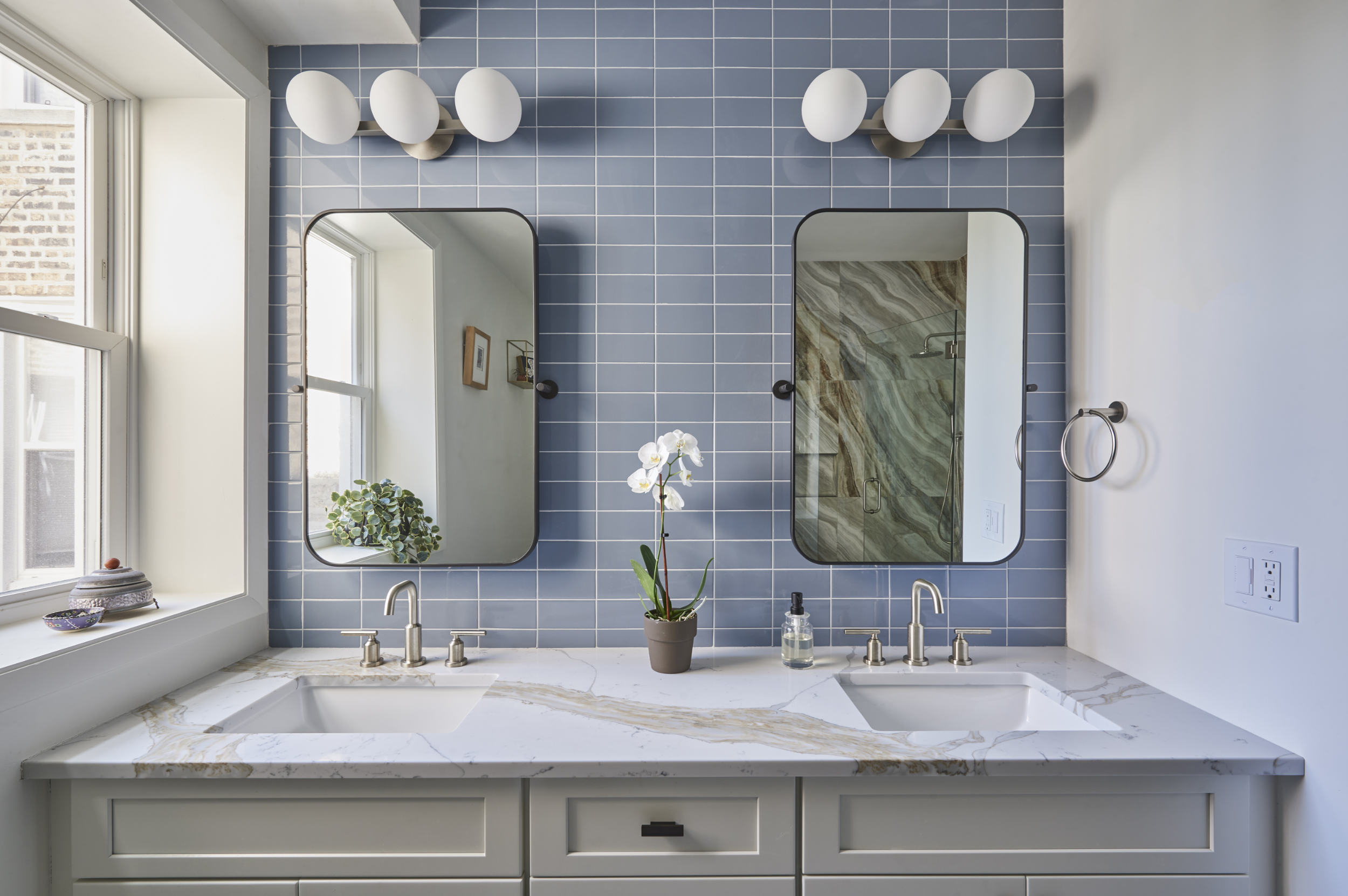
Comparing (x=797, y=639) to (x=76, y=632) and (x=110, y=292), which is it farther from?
(x=110, y=292)

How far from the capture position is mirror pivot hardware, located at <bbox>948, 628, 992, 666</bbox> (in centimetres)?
140

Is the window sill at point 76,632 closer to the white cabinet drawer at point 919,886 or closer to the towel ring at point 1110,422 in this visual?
the white cabinet drawer at point 919,886

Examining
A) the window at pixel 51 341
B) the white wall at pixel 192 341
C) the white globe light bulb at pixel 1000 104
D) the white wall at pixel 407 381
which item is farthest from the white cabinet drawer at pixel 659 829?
the white globe light bulb at pixel 1000 104

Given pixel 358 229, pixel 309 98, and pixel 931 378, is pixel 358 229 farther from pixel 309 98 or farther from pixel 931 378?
pixel 931 378

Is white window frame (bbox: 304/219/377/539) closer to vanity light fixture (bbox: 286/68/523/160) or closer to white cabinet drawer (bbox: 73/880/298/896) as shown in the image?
vanity light fixture (bbox: 286/68/523/160)

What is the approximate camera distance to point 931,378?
1.49 m

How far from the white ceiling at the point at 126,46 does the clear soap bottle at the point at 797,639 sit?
67.1 inches

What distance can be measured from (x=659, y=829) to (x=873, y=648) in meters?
0.63

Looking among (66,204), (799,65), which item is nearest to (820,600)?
(799,65)

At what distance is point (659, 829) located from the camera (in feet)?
3.25

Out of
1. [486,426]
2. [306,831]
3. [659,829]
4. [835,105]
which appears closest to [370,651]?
[306,831]

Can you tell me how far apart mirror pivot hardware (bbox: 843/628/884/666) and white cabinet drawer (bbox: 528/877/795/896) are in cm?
53

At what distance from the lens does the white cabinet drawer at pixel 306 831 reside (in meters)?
0.99

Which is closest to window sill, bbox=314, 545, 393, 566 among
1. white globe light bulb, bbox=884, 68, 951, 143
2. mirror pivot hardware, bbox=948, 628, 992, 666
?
mirror pivot hardware, bbox=948, 628, 992, 666
